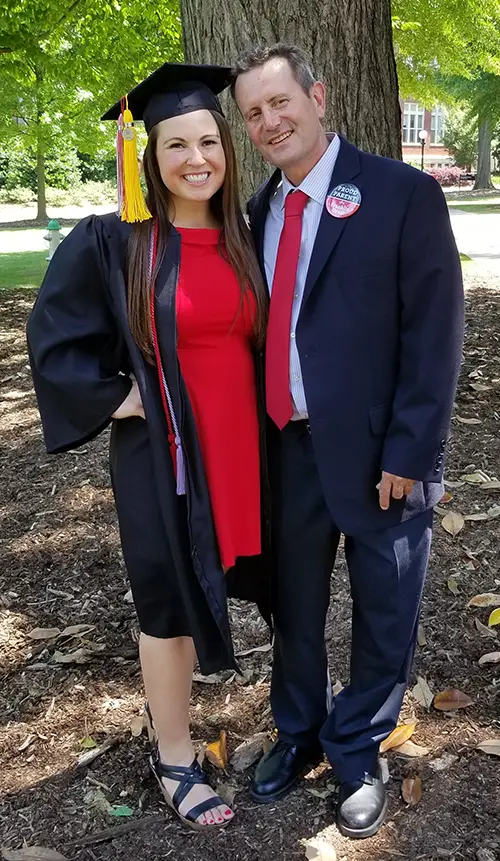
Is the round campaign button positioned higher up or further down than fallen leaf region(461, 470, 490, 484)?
higher up

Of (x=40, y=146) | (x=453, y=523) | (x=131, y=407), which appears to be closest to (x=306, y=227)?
(x=131, y=407)

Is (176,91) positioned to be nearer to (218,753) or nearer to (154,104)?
(154,104)

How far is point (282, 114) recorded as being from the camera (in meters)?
2.20

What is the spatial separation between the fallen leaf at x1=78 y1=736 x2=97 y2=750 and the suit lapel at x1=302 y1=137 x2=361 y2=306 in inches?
68.0

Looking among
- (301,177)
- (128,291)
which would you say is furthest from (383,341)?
(128,291)

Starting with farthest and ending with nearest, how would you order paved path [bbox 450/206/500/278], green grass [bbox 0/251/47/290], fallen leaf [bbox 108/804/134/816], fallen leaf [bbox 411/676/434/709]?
green grass [bbox 0/251/47/290] → paved path [bbox 450/206/500/278] → fallen leaf [bbox 411/676/434/709] → fallen leaf [bbox 108/804/134/816]

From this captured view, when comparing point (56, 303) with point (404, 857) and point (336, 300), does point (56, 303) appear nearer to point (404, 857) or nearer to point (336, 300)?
point (336, 300)

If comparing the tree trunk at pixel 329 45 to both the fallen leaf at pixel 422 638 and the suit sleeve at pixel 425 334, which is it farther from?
the fallen leaf at pixel 422 638

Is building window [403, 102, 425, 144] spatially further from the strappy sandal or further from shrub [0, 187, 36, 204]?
the strappy sandal

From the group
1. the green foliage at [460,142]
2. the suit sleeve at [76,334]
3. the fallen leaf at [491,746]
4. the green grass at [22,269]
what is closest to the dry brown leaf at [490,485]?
the fallen leaf at [491,746]

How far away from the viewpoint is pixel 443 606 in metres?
3.53

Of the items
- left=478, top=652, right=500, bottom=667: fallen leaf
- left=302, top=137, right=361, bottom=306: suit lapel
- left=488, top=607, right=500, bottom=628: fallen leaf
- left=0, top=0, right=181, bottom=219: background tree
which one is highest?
left=0, top=0, right=181, bottom=219: background tree

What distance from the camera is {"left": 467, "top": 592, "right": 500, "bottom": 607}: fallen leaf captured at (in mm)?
3498

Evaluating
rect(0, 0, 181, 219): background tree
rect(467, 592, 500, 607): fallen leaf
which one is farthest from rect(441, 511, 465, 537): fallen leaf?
rect(0, 0, 181, 219): background tree
